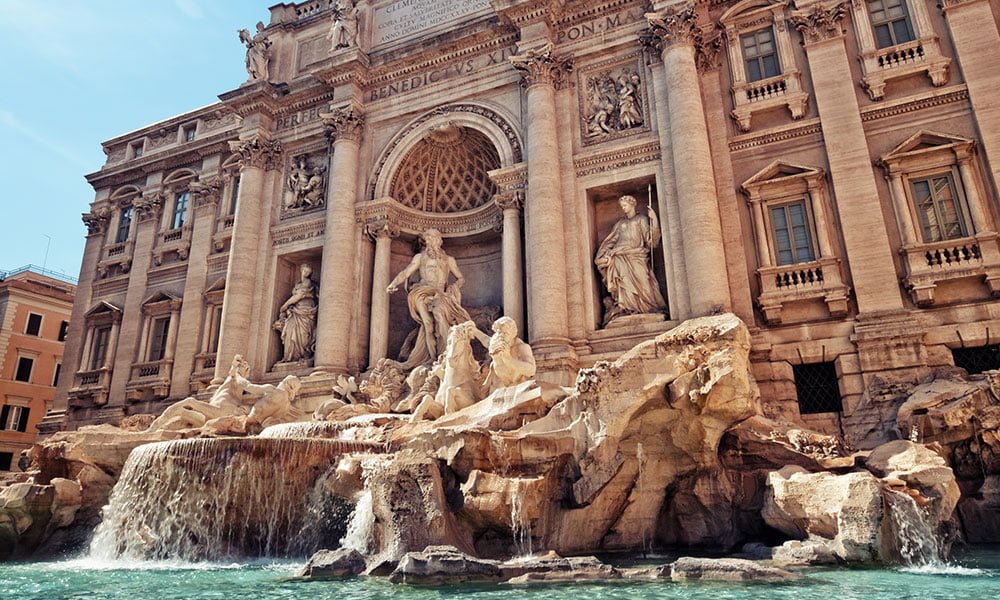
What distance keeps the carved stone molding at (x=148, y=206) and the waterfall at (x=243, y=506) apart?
18433 millimetres

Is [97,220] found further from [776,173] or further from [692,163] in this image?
[776,173]

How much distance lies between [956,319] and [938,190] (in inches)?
119

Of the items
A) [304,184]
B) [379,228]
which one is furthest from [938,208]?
[304,184]

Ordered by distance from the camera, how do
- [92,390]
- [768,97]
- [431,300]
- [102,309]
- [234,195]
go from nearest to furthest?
[768,97] → [431,300] → [92,390] → [234,195] → [102,309]

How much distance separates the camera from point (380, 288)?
744 inches

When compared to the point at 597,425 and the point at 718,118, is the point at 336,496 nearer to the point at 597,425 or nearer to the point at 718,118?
the point at 597,425

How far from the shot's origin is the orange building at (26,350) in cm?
3294

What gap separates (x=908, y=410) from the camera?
1162 cm

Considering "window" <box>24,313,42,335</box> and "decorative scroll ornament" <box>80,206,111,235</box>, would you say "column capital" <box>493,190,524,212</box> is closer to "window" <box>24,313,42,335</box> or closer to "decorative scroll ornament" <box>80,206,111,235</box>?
"decorative scroll ornament" <box>80,206,111,235</box>

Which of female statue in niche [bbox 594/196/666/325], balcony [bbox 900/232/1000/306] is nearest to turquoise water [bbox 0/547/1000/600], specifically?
balcony [bbox 900/232/1000/306]

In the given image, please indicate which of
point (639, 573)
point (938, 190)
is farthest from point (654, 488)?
point (938, 190)

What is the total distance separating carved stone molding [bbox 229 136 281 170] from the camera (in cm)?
2192

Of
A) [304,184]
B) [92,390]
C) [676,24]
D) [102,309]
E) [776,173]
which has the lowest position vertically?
[92,390]

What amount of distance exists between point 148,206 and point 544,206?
17.4 metres
